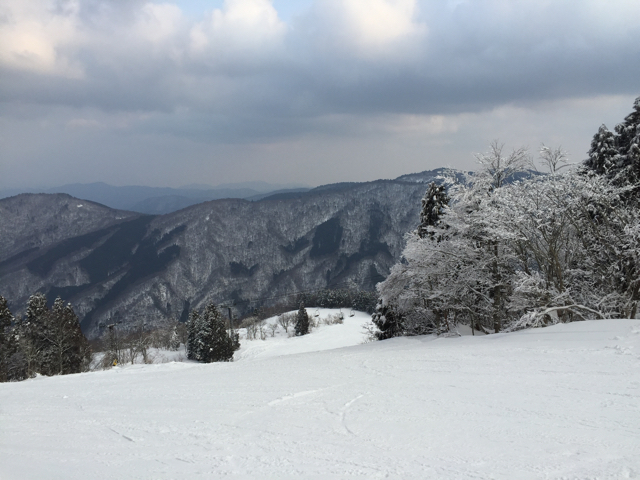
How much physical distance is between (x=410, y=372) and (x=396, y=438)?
4.20 m

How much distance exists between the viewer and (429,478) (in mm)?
4625

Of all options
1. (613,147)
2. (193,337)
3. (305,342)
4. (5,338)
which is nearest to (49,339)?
(5,338)

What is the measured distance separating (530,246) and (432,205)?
707 cm

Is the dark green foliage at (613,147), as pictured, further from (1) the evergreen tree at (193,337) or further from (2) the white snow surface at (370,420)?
(1) the evergreen tree at (193,337)

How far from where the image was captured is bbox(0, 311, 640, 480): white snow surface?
511 centimetres

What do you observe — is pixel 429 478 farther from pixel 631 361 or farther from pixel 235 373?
pixel 235 373

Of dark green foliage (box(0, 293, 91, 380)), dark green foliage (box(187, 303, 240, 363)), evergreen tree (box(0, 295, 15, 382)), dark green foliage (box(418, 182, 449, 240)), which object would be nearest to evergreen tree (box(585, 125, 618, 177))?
dark green foliage (box(418, 182, 449, 240))

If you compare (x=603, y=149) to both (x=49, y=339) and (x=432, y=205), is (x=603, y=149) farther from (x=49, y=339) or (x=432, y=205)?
(x=49, y=339)

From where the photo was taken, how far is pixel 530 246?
1619cm

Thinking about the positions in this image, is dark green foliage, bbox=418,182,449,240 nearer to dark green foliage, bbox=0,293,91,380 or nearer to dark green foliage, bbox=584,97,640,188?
dark green foliage, bbox=584,97,640,188

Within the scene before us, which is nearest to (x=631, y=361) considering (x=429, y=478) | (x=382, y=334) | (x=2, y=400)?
(x=429, y=478)

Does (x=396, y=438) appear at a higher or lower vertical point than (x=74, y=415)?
higher

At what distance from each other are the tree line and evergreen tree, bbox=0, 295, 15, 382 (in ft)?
83.2

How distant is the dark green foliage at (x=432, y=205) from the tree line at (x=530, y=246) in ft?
0.18
